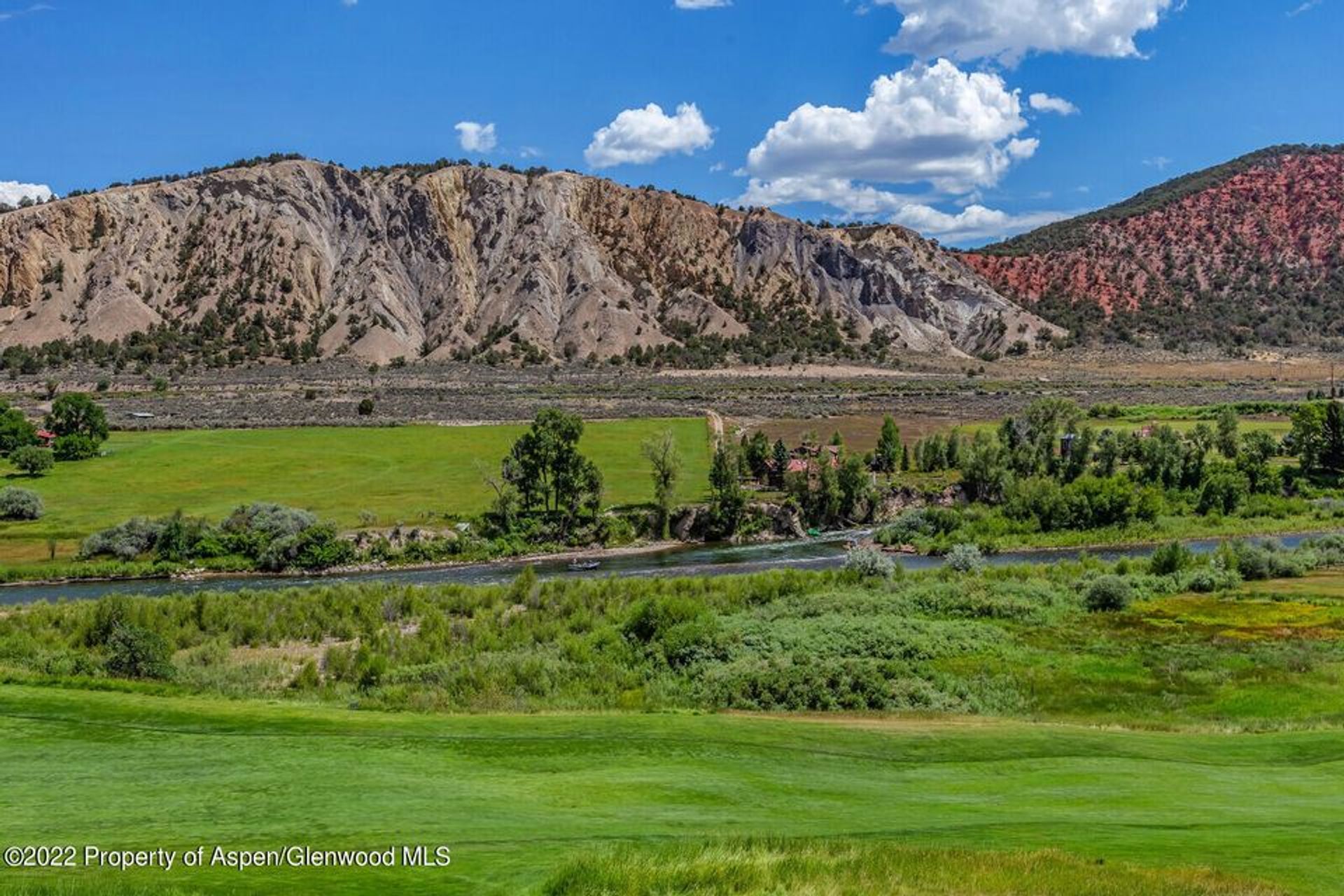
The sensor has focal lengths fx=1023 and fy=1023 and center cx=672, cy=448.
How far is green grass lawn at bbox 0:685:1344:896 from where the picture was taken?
11602mm

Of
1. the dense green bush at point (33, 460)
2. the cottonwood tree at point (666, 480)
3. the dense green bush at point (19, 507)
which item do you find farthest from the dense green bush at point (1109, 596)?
the dense green bush at point (33, 460)

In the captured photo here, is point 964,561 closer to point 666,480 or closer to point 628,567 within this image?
point 628,567

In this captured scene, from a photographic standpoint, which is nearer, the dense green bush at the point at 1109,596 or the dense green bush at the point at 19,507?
the dense green bush at the point at 1109,596

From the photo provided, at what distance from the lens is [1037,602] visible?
128 feet

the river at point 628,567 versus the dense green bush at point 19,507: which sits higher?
the dense green bush at point 19,507

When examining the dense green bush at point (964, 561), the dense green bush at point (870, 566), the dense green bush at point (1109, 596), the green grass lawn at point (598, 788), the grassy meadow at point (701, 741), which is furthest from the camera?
the dense green bush at point (964, 561)

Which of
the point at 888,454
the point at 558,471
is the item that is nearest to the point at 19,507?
the point at 558,471

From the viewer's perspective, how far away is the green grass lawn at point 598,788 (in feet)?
38.1

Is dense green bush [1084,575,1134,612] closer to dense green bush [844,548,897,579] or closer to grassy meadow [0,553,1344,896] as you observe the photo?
grassy meadow [0,553,1344,896]

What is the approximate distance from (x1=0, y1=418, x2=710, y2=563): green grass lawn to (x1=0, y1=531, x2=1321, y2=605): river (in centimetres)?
650

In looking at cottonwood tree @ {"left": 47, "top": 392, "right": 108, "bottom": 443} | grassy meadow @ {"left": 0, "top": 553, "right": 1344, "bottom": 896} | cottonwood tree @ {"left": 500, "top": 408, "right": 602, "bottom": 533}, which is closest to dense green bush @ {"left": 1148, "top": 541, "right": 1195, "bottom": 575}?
grassy meadow @ {"left": 0, "top": 553, "right": 1344, "bottom": 896}

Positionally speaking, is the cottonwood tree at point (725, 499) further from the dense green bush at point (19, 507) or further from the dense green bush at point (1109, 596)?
the dense green bush at point (19, 507)

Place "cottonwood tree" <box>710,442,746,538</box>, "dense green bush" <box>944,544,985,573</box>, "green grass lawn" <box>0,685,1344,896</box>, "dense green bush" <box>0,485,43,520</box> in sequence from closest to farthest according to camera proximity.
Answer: "green grass lawn" <box>0,685,1344,896</box> < "dense green bush" <box>944,544,985,573</box> < "dense green bush" <box>0,485,43,520</box> < "cottonwood tree" <box>710,442,746,538</box>

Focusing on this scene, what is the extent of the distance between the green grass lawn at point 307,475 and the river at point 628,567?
6504 mm
